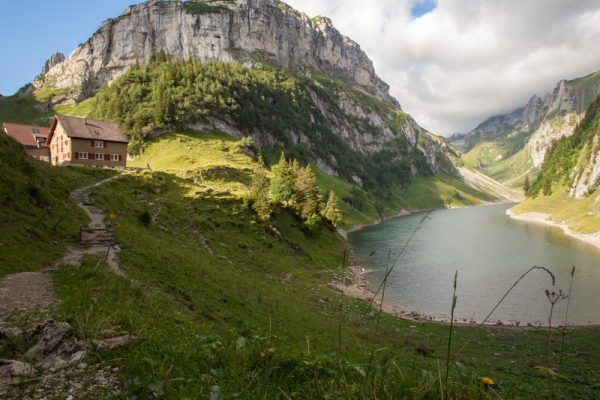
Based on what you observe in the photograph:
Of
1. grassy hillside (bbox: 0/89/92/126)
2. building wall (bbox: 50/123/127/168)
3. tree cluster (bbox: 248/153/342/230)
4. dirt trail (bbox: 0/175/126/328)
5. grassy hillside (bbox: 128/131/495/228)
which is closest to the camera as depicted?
dirt trail (bbox: 0/175/126/328)

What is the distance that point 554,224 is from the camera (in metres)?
104

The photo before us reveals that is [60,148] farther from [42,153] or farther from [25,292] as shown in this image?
[25,292]

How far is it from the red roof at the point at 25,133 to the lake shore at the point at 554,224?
400 feet

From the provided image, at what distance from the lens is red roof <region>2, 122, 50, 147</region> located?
225ft

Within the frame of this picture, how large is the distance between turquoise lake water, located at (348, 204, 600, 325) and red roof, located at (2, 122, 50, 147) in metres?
73.8

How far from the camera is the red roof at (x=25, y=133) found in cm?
6850

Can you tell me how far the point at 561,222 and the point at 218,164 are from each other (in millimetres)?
103809

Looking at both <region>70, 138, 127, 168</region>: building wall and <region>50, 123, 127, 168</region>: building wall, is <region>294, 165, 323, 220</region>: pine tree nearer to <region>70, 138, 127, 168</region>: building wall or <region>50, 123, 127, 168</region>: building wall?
<region>70, 138, 127, 168</region>: building wall

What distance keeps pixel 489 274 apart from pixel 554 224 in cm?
7285

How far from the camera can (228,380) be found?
4766 mm

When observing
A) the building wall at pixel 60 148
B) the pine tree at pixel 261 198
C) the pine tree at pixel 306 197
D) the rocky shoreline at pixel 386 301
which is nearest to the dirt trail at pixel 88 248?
the rocky shoreline at pixel 386 301

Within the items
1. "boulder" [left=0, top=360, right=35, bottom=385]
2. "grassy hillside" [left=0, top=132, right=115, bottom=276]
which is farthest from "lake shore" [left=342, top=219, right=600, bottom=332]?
"grassy hillside" [left=0, top=132, right=115, bottom=276]

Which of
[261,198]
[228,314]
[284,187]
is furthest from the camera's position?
[284,187]

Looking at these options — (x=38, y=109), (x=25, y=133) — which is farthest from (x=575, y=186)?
(x=38, y=109)
